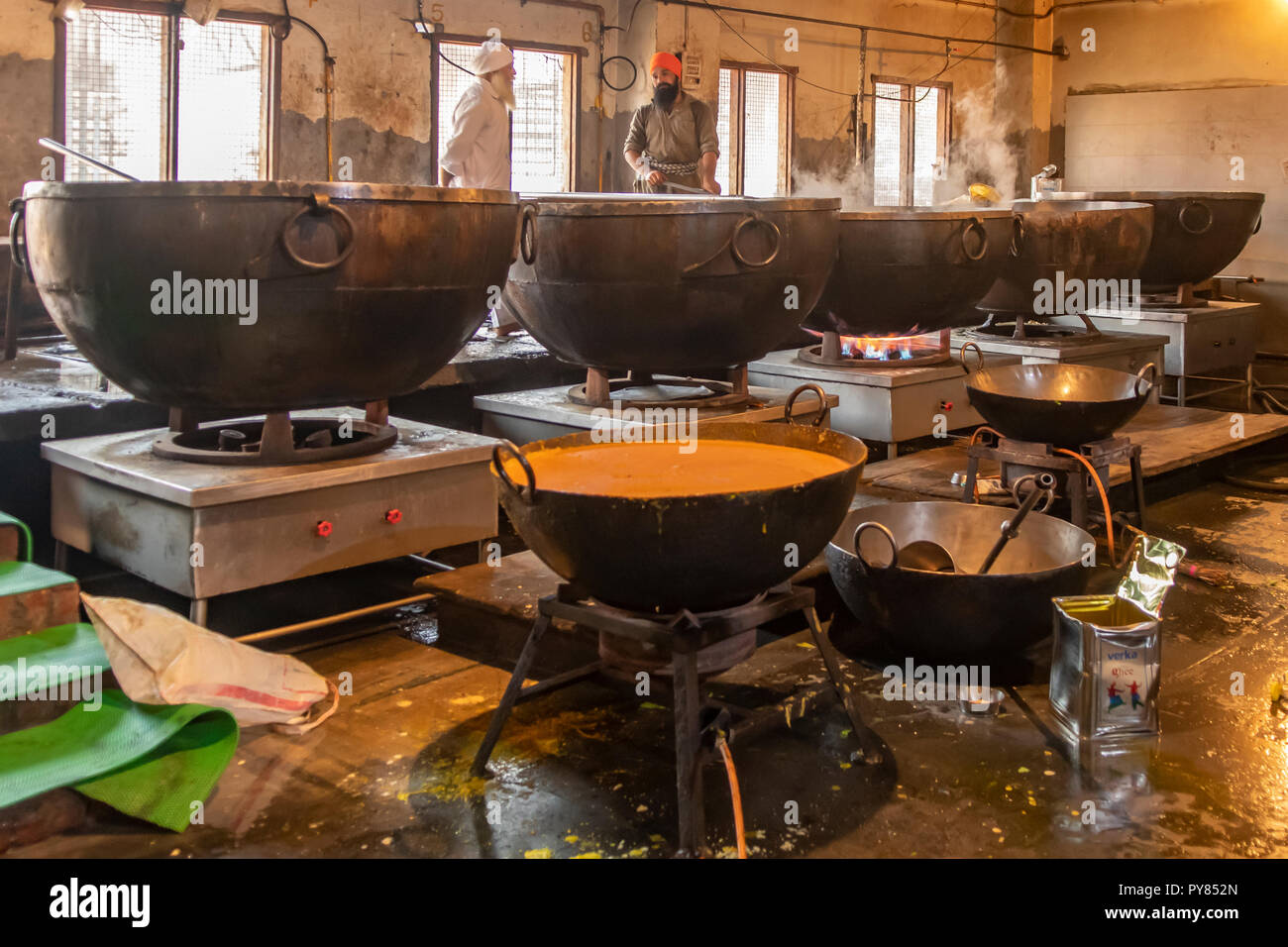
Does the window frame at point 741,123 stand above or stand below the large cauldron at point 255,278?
above

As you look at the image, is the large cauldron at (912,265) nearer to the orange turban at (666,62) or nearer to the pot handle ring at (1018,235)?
the pot handle ring at (1018,235)

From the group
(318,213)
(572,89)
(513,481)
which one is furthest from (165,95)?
(513,481)

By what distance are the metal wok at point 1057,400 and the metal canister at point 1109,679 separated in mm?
1231

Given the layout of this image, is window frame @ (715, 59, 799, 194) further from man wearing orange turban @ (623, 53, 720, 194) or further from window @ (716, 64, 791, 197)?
man wearing orange turban @ (623, 53, 720, 194)

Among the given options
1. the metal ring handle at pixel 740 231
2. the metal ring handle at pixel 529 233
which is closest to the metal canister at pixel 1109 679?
the metal ring handle at pixel 740 231

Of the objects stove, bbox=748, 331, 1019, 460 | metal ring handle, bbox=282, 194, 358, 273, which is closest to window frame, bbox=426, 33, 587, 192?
stove, bbox=748, 331, 1019, 460

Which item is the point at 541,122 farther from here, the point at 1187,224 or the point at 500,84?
the point at 1187,224

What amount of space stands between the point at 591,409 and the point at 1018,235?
2.18 metres

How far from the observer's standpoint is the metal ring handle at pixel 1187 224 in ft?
20.4

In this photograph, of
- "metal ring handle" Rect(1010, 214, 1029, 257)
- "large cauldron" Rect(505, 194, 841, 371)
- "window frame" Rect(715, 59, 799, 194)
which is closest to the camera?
"large cauldron" Rect(505, 194, 841, 371)

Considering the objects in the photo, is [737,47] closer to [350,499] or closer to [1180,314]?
[1180,314]

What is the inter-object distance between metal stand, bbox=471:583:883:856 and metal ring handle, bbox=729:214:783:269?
4.85ft

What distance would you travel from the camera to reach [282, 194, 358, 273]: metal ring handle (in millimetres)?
2654

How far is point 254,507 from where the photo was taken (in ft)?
9.31
